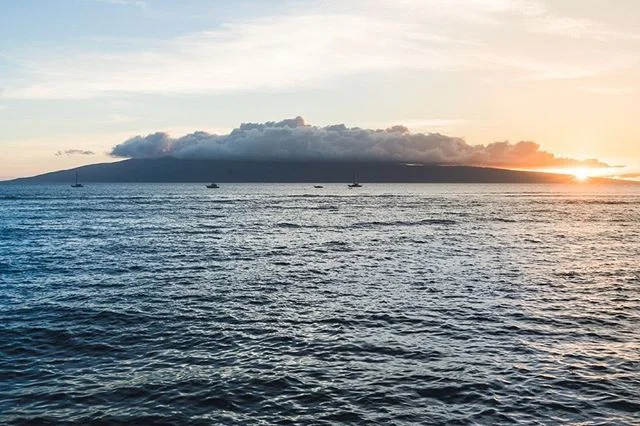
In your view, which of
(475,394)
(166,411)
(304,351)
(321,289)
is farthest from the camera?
(321,289)

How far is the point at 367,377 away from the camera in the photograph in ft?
77.7

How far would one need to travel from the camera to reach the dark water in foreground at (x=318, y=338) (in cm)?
2089

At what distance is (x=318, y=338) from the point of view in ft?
97.3

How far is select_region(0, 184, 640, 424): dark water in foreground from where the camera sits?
68.5ft

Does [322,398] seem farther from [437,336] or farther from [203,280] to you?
[203,280]

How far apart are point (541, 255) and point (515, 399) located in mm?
47949

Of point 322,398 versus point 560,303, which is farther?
point 560,303

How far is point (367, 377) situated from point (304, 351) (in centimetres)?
468

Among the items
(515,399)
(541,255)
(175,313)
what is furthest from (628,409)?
(541,255)

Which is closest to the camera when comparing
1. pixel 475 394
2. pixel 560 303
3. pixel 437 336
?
pixel 475 394

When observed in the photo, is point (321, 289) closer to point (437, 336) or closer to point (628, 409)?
point (437, 336)

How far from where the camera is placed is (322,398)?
21.6 meters

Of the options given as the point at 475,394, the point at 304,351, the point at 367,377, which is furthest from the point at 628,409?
the point at 304,351

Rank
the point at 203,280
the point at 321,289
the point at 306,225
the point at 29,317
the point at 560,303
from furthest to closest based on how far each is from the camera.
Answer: the point at 306,225 < the point at 203,280 < the point at 321,289 < the point at 560,303 < the point at 29,317
